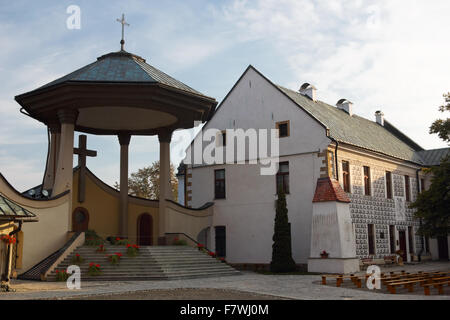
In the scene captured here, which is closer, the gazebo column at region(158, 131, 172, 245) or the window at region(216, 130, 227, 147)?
the gazebo column at region(158, 131, 172, 245)

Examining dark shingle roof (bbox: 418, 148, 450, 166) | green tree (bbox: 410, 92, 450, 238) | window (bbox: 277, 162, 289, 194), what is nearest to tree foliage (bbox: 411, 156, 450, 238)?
green tree (bbox: 410, 92, 450, 238)

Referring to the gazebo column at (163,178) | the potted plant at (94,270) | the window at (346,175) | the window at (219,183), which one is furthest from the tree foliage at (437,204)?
the potted plant at (94,270)

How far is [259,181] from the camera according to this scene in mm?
29219

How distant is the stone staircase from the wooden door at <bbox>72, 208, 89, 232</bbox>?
4840mm

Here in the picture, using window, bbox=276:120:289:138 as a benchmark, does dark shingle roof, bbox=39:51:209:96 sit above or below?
above

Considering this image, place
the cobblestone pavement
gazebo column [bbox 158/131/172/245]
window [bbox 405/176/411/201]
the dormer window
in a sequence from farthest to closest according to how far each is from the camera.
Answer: window [bbox 405/176/411/201] < the dormer window < gazebo column [bbox 158/131/172/245] < the cobblestone pavement

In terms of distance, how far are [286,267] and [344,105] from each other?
1576cm

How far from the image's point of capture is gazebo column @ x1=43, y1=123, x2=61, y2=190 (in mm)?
26078

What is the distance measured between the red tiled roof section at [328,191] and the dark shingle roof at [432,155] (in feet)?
49.1

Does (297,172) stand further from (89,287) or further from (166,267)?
(89,287)

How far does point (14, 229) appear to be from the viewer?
16.8 m

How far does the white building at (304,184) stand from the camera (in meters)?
26.7

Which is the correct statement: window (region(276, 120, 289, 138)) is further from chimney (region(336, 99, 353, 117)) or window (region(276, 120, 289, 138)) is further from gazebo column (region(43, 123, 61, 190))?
gazebo column (region(43, 123, 61, 190))

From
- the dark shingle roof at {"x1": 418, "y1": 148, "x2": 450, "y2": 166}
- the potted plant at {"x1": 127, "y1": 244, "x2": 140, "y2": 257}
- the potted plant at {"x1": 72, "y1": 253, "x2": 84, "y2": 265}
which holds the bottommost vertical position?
the potted plant at {"x1": 72, "y1": 253, "x2": 84, "y2": 265}
